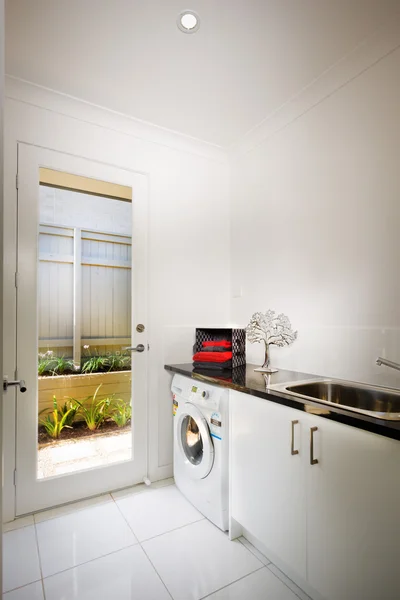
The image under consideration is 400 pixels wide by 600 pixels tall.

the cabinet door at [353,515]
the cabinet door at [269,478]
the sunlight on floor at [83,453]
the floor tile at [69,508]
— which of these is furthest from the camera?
the sunlight on floor at [83,453]

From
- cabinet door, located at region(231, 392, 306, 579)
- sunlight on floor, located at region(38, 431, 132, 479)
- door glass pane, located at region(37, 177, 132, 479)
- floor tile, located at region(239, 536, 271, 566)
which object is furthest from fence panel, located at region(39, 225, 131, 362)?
floor tile, located at region(239, 536, 271, 566)

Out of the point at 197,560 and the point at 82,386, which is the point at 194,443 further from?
the point at 82,386

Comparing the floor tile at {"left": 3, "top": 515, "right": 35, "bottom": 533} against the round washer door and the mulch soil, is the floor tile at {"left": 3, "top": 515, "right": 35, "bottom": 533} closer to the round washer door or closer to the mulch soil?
the mulch soil

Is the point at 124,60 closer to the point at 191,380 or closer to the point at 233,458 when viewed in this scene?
the point at 191,380

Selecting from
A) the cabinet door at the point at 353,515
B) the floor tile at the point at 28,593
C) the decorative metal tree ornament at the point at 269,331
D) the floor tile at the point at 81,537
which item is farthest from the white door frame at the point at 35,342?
the cabinet door at the point at 353,515

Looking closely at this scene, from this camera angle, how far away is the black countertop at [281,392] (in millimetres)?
1190

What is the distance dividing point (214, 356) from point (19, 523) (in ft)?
4.96

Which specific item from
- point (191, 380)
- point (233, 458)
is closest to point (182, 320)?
point (191, 380)

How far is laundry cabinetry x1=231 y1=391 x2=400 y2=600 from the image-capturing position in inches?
46.1

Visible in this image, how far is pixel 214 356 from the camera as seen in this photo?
2400 mm

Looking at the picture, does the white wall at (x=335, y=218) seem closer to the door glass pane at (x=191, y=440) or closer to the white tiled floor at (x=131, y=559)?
the door glass pane at (x=191, y=440)

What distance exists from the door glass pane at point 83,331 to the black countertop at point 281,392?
0.47 meters

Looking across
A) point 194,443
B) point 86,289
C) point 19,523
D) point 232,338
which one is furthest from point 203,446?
point 86,289

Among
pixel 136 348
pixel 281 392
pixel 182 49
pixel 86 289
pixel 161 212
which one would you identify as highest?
pixel 182 49
